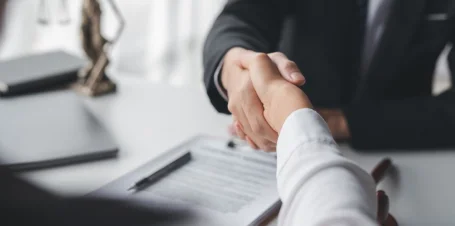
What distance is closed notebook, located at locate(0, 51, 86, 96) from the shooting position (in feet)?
3.92

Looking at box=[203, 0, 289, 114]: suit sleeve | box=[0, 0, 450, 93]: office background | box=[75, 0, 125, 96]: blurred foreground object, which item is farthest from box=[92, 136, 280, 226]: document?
box=[0, 0, 450, 93]: office background

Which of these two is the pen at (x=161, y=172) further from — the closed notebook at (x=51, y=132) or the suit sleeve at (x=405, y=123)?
the suit sleeve at (x=405, y=123)

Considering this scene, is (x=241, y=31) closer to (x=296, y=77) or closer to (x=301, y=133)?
(x=296, y=77)

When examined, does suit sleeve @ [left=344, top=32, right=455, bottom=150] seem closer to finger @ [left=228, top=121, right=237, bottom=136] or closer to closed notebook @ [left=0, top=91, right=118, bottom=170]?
finger @ [left=228, top=121, right=237, bottom=136]

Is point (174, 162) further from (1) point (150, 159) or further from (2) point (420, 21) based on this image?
(2) point (420, 21)

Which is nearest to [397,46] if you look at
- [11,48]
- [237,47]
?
[237,47]

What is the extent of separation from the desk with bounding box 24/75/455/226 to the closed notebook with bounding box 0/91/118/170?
0.08 feet

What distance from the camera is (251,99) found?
2.70 feet

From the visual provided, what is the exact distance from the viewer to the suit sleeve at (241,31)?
1.01 meters

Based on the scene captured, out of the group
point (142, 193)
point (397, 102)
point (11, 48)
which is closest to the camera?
point (142, 193)

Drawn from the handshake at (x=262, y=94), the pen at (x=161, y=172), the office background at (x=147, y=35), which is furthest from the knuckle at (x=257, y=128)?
the office background at (x=147, y=35)

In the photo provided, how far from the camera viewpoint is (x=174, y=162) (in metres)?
0.87

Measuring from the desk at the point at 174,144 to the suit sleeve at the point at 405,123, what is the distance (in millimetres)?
31

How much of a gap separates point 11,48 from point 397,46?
1645 mm
